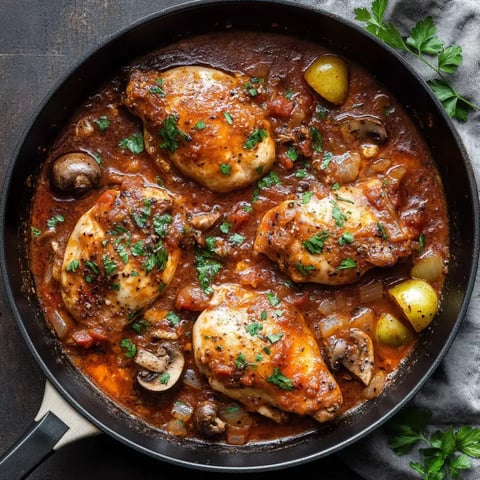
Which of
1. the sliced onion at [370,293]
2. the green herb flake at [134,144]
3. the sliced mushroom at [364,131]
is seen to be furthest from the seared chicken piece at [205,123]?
the sliced onion at [370,293]

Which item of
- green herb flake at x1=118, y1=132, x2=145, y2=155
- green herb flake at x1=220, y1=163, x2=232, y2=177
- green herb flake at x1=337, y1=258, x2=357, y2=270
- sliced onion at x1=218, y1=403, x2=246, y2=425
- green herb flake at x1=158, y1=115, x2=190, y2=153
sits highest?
green herb flake at x1=158, y1=115, x2=190, y2=153

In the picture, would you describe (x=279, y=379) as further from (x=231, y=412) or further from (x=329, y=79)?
(x=329, y=79)

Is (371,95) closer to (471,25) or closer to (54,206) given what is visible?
(471,25)

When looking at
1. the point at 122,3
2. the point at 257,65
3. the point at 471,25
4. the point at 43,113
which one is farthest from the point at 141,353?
the point at 471,25

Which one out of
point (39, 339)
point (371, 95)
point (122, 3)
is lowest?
point (39, 339)

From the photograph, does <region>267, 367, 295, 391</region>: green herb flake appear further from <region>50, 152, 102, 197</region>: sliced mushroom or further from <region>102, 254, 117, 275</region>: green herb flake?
<region>50, 152, 102, 197</region>: sliced mushroom

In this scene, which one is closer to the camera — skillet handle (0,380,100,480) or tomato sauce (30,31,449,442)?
skillet handle (0,380,100,480)

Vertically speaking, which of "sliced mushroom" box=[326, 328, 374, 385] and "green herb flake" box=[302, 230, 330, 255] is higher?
"green herb flake" box=[302, 230, 330, 255]

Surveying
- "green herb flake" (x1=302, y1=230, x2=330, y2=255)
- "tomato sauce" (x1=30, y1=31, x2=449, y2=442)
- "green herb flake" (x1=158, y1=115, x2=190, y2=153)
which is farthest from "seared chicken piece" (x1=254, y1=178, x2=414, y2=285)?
"green herb flake" (x1=158, y1=115, x2=190, y2=153)
